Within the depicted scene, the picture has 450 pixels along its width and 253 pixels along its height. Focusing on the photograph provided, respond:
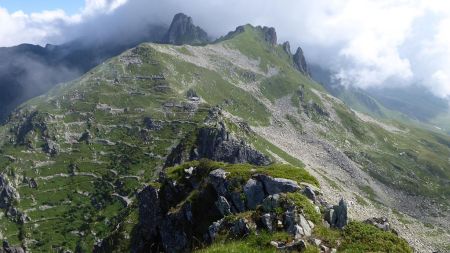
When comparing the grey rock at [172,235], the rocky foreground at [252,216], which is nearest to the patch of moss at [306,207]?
the rocky foreground at [252,216]

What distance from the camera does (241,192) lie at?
166 feet

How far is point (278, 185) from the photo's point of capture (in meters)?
46.7

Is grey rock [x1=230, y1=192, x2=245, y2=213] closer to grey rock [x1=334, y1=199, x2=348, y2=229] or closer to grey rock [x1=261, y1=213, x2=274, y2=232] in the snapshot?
grey rock [x1=261, y1=213, x2=274, y2=232]

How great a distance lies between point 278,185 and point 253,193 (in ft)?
11.1

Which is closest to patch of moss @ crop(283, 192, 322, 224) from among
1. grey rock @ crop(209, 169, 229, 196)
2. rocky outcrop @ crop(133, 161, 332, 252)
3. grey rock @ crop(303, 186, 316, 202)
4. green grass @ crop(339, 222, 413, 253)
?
rocky outcrop @ crop(133, 161, 332, 252)

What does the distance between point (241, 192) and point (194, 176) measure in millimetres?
22429

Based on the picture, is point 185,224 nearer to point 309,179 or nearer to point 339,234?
point 309,179

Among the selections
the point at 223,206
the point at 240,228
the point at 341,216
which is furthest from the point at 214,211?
the point at 341,216

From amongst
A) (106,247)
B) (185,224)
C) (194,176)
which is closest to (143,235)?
(194,176)

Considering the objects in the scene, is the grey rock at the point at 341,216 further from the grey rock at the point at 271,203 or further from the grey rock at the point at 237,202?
the grey rock at the point at 237,202

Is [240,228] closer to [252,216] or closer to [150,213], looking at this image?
[252,216]

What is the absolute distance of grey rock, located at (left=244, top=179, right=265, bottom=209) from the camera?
48.2 meters

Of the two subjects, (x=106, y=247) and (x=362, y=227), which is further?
(x=106, y=247)

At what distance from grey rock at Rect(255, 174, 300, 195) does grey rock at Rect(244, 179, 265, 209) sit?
0.63 m
